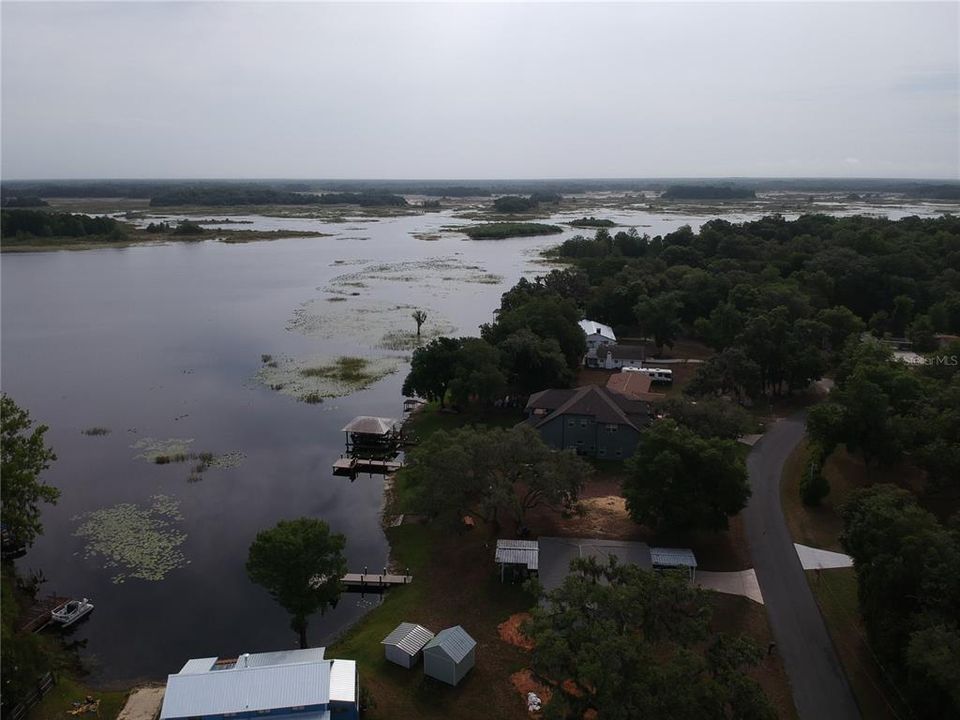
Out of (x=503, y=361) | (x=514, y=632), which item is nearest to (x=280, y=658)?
(x=514, y=632)

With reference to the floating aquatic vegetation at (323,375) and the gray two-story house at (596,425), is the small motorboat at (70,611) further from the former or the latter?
Result: the floating aquatic vegetation at (323,375)

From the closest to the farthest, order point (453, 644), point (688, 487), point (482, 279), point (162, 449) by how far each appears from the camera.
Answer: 1. point (453, 644)
2. point (688, 487)
3. point (162, 449)
4. point (482, 279)

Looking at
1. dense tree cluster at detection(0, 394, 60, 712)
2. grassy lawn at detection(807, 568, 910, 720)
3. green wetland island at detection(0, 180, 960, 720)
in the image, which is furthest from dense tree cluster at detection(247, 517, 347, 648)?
grassy lawn at detection(807, 568, 910, 720)

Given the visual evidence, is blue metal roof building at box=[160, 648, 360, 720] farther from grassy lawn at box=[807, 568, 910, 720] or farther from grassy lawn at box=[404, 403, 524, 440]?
grassy lawn at box=[404, 403, 524, 440]

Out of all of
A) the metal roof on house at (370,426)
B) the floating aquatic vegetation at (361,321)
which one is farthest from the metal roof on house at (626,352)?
the metal roof on house at (370,426)

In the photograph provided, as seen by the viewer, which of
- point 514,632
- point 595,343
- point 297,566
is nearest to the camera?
point 297,566

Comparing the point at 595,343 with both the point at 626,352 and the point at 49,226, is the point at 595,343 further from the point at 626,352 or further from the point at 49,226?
the point at 49,226

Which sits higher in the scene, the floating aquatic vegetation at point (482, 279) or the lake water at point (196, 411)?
the floating aquatic vegetation at point (482, 279)
